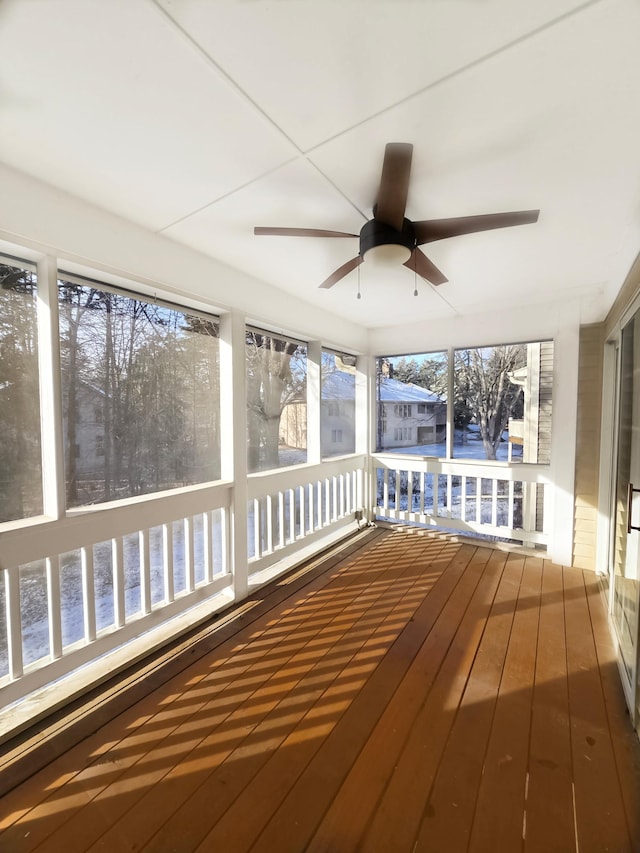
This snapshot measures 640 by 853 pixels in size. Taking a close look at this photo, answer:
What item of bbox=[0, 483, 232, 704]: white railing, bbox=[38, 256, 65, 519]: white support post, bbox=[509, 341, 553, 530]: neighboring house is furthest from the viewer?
bbox=[509, 341, 553, 530]: neighboring house

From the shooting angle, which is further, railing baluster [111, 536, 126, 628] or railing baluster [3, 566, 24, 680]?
railing baluster [111, 536, 126, 628]

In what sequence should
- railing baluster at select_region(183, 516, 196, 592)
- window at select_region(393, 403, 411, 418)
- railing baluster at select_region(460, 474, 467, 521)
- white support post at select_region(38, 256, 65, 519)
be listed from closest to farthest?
white support post at select_region(38, 256, 65, 519) → railing baluster at select_region(183, 516, 196, 592) → railing baluster at select_region(460, 474, 467, 521) → window at select_region(393, 403, 411, 418)

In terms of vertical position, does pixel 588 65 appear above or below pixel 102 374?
above

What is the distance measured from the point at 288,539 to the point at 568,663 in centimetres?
222

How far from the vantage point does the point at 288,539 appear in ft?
11.0

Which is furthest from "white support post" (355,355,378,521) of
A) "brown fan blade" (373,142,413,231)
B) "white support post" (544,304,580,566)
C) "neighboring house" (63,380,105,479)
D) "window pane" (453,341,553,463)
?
"neighboring house" (63,380,105,479)

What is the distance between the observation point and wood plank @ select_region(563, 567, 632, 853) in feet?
3.87

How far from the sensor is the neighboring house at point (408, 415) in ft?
13.4

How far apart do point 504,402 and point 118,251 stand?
359 cm

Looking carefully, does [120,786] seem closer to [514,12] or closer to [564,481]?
[514,12]

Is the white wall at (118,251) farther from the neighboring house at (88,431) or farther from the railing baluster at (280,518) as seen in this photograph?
the railing baluster at (280,518)

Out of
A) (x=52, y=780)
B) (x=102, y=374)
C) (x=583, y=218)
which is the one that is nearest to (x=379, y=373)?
(x=583, y=218)

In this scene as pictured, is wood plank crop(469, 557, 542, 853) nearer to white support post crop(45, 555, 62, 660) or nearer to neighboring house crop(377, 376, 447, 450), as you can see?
white support post crop(45, 555, 62, 660)

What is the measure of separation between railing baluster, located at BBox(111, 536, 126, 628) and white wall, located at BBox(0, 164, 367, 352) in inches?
61.0
